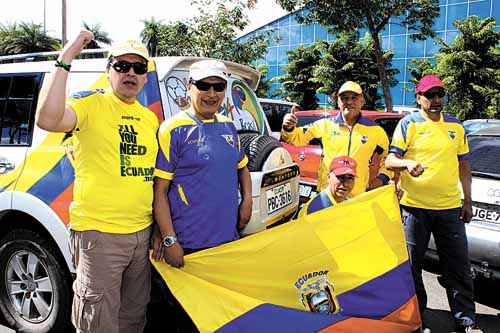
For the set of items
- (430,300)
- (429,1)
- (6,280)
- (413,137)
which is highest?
(429,1)

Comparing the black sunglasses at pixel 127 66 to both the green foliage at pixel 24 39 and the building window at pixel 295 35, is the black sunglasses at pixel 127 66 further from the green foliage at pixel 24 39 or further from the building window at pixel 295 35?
the building window at pixel 295 35

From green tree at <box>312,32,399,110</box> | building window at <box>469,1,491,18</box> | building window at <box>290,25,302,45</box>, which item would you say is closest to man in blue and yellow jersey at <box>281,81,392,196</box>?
green tree at <box>312,32,399,110</box>

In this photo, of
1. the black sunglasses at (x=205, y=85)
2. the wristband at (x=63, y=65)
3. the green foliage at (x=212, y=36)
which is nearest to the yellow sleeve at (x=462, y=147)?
the black sunglasses at (x=205, y=85)

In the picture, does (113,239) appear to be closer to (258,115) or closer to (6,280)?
(6,280)

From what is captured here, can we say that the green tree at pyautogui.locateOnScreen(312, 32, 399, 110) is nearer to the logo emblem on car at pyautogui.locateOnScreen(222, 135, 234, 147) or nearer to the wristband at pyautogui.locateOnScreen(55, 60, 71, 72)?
the logo emblem on car at pyautogui.locateOnScreen(222, 135, 234, 147)

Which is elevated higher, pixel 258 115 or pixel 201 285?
pixel 258 115

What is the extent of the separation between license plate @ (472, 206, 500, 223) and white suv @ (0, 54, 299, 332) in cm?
174

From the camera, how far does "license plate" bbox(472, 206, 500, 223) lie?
4.12 m

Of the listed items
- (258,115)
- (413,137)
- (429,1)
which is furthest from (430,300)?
(429,1)

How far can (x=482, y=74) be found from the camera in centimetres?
1931

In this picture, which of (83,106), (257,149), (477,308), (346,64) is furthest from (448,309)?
(346,64)

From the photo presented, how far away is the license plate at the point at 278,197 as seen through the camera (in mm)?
3223

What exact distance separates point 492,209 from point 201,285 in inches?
110

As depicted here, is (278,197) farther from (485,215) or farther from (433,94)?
(485,215)
